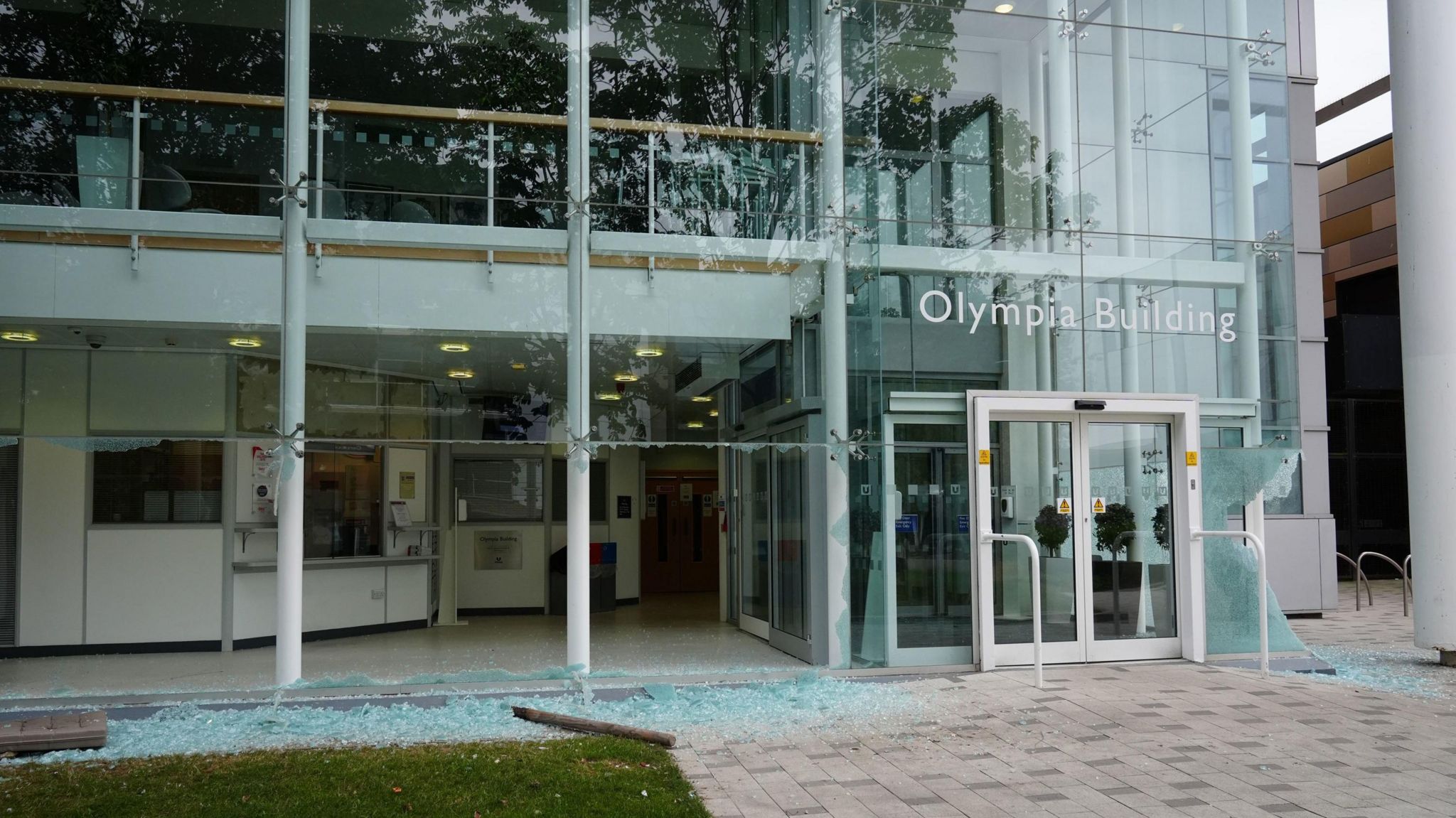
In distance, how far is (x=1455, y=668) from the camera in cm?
788

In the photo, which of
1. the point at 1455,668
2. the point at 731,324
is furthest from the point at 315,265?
the point at 1455,668

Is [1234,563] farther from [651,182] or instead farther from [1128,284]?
[651,182]

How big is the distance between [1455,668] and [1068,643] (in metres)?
2.83

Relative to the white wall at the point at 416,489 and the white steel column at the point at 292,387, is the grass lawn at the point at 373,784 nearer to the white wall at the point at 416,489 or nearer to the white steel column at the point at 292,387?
the white steel column at the point at 292,387

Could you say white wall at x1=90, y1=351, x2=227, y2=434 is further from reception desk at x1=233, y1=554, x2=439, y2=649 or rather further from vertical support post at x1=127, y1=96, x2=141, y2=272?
reception desk at x1=233, y1=554, x2=439, y2=649

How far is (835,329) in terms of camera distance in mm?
7945

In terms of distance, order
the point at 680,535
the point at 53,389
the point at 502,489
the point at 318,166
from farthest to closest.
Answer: the point at 680,535, the point at 502,489, the point at 318,166, the point at 53,389

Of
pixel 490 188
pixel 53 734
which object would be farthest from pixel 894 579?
pixel 53 734

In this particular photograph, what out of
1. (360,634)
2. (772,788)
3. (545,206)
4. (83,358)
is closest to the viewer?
(772,788)

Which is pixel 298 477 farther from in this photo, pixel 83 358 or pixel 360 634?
pixel 360 634

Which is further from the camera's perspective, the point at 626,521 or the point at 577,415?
the point at 626,521

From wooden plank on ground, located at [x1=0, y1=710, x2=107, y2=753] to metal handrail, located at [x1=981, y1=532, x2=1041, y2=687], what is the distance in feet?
17.4

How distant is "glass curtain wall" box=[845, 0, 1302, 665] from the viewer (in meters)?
7.97

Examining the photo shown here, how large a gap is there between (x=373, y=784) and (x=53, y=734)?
1861 millimetres
